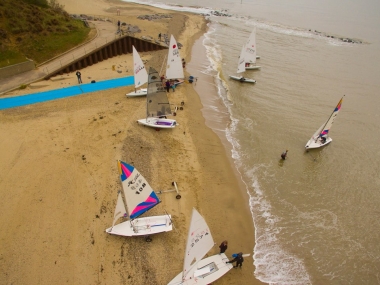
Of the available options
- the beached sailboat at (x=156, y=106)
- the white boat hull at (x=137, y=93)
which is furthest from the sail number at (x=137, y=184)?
the white boat hull at (x=137, y=93)

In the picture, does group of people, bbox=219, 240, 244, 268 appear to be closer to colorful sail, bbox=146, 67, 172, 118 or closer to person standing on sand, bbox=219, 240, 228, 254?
person standing on sand, bbox=219, 240, 228, 254

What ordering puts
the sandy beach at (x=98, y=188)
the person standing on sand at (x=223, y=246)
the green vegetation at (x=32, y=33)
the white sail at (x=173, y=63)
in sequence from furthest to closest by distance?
the green vegetation at (x=32, y=33) → the white sail at (x=173, y=63) → the person standing on sand at (x=223, y=246) → the sandy beach at (x=98, y=188)

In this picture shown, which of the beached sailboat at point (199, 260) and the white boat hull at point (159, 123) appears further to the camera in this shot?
the white boat hull at point (159, 123)

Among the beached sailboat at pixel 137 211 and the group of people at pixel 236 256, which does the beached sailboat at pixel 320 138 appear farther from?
the beached sailboat at pixel 137 211

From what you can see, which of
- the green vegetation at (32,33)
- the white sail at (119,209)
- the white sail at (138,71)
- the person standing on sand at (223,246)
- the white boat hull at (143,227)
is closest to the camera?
the person standing on sand at (223,246)

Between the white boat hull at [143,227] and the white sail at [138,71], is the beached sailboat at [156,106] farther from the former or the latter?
the white boat hull at [143,227]

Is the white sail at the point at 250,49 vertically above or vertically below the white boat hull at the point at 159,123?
above

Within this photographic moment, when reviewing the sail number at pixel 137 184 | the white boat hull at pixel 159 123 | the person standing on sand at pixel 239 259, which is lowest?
the person standing on sand at pixel 239 259

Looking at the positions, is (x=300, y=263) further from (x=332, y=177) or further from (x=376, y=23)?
(x=376, y=23)
